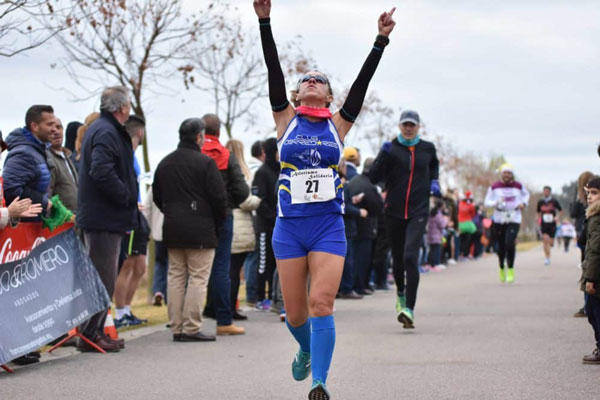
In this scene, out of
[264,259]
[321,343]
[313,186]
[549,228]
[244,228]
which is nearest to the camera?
[321,343]

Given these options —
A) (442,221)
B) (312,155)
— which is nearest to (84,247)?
(312,155)

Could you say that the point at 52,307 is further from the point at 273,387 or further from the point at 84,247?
the point at 273,387

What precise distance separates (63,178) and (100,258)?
0.93m

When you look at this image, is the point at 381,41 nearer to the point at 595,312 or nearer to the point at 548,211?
the point at 595,312

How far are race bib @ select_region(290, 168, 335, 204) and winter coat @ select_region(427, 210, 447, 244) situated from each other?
19829 mm

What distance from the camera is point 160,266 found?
45.4 feet

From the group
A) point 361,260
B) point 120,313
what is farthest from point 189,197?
point 361,260

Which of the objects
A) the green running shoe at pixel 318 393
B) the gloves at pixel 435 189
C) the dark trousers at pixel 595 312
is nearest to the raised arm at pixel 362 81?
the green running shoe at pixel 318 393

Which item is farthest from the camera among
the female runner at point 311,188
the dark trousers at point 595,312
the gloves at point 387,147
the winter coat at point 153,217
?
the winter coat at point 153,217

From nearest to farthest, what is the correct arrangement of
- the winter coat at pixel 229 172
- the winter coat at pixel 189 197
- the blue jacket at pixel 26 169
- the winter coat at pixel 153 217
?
the blue jacket at pixel 26 169 → the winter coat at pixel 189 197 → the winter coat at pixel 229 172 → the winter coat at pixel 153 217

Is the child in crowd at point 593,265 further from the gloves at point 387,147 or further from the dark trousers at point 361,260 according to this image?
the dark trousers at point 361,260

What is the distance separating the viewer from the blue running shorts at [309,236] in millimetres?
6211

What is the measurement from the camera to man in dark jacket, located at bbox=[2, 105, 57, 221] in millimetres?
8375

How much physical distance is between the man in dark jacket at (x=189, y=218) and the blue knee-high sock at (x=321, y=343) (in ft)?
13.1
